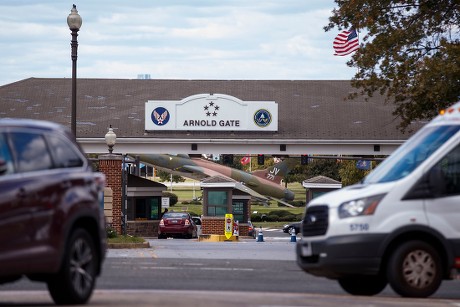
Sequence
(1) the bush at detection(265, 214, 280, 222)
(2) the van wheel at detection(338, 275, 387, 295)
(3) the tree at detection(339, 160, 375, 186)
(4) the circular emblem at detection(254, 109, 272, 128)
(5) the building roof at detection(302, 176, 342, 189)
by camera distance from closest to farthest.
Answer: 1. (2) the van wheel at detection(338, 275, 387, 295)
2. (5) the building roof at detection(302, 176, 342, 189)
3. (4) the circular emblem at detection(254, 109, 272, 128)
4. (3) the tree at detection(339, 160, 375, 186)
5. (1) the bush at detection(265, 214, 280, 222)

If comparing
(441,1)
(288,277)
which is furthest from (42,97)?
(288,277)

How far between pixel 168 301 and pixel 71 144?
2.01m

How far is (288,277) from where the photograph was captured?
57.5 ft

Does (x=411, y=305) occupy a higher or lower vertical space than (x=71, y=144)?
lower

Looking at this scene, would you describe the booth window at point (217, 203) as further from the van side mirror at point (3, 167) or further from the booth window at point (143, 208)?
the van side mirror at point (3, 167)

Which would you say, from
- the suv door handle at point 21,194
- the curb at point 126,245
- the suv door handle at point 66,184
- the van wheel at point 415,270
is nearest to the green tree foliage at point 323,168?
the curb at point 126,245

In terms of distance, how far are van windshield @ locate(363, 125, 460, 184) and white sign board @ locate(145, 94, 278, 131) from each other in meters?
43.9

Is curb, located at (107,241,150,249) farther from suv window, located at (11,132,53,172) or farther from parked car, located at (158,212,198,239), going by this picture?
parked car, located at (158,212,198,239)

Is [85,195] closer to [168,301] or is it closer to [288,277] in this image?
[168,301]

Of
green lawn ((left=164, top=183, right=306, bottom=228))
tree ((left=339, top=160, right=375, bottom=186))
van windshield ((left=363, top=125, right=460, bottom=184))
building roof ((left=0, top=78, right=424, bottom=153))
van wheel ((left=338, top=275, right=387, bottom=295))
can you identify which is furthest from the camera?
green lawn ((left=164, top=183, right=306, bottom=228))

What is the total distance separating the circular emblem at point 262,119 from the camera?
5803cm

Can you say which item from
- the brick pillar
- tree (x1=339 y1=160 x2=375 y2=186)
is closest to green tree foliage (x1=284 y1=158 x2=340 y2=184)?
tree (x1=339 y1=160 x2=375 y2=186)

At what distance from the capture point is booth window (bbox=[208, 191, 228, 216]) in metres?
55.8

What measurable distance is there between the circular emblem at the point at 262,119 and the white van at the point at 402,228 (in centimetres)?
4453
